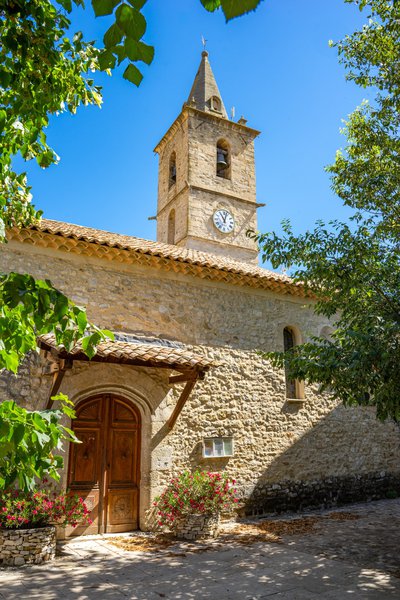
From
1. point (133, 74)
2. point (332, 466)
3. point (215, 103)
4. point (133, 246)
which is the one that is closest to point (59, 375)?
point (133, 246)

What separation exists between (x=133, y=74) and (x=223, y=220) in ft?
61.0

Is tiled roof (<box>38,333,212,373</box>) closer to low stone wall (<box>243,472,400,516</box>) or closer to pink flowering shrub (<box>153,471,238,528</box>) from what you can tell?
pink flowering shrub (<box>153,471,238,528</box>)

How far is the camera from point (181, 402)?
7.85m

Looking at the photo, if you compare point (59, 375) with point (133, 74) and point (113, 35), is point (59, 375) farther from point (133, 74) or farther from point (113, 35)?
point (113, 35)

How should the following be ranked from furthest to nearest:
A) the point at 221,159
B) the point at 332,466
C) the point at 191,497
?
the point at 221,159 → the point at 332,466 → the point at 191,497

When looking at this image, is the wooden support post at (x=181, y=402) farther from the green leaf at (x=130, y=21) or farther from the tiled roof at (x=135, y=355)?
the green leaf at (x=130, y=21)

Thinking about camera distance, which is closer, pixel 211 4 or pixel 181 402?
pixel 211 4

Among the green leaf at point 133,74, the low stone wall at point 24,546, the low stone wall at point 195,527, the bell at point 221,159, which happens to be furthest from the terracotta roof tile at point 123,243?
the bell at point 221,159

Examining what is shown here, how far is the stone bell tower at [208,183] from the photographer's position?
19375 mm

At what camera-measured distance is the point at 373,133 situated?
25.8 ft

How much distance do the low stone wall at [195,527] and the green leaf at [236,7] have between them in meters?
7.56

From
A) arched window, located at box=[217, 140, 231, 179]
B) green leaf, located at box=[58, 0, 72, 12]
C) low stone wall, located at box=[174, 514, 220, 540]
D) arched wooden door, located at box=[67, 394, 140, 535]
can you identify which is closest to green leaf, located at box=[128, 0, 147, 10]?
green leaf, located at box=[58, 0, 72, 12]

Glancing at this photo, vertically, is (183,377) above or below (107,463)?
above

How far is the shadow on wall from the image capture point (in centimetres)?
932
